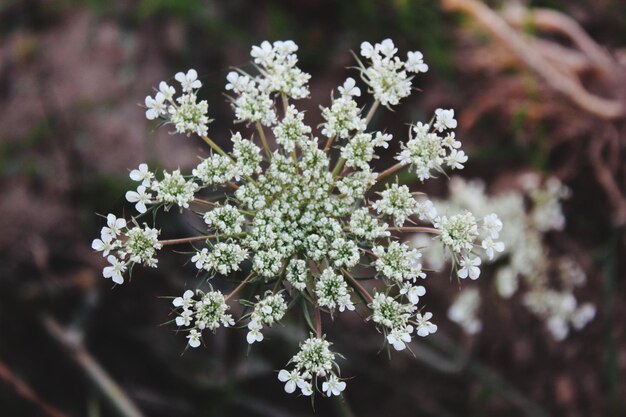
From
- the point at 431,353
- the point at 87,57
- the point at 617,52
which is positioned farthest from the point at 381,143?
→ the point at 87,57

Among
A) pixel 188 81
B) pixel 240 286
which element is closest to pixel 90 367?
pixel 240 286

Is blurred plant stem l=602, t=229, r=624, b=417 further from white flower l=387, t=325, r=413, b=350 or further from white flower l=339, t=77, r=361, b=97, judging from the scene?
white flower l=339, t=77, r=361, b=97

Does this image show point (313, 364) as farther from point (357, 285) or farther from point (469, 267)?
point (469, 267)

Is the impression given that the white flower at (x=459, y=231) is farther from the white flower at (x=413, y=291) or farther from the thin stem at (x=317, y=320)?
the thin stem at (x=317, y=320)

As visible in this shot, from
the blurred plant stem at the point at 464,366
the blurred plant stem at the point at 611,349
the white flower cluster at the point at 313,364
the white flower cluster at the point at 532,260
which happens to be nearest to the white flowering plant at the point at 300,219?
the white flower cluster at the point at 313,364

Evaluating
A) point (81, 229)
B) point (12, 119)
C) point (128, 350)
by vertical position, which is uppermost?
point (12, 119)

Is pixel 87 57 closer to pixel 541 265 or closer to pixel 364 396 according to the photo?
pixel 364 396
